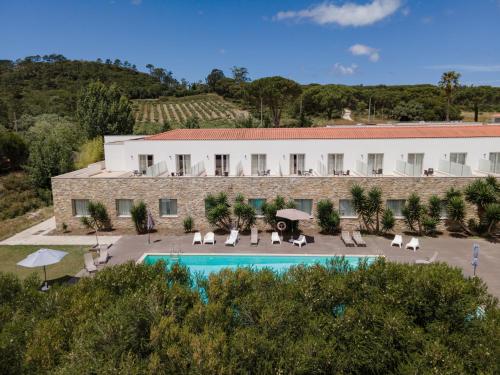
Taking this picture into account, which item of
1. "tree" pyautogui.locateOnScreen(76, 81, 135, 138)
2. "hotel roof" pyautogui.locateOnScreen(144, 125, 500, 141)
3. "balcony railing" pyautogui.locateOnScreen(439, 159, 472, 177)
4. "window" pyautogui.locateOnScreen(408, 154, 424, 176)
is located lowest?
"balcony railing" pyautogui.locateOnScreen(439, 159, 472, 177)

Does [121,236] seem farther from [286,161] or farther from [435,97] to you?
[435,97]

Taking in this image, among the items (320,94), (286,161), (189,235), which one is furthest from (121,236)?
(320,94)

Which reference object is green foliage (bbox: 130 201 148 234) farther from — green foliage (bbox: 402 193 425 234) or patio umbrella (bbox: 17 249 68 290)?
green foliage (bbox: 402 193 425 234)

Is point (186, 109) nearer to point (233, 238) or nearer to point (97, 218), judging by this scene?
point (97, 218)

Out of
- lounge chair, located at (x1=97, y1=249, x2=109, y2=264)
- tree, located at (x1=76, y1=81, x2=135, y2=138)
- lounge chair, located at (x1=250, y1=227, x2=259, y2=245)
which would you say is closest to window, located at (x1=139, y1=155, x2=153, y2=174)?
lounge chair, located at (x1=97, y1=249, x2=109, y2=264)

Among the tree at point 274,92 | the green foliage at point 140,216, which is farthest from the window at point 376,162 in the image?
the tree at point 274,92

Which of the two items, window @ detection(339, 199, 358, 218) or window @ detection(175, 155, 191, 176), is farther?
window @ detection(175, 155, 191, 176)
